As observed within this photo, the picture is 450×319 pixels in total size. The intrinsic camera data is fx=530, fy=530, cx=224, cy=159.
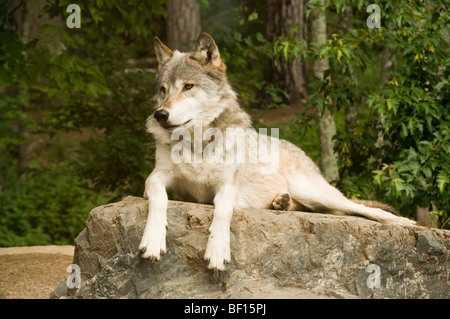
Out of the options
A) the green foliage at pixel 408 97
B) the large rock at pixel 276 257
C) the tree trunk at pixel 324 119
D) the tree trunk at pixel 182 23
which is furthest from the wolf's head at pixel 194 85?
the tree trunk at pixel 182 23

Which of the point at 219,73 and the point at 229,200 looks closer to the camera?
the point at 229,200

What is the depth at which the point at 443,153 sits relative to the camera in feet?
17.2

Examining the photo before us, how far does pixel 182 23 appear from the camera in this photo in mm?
9852

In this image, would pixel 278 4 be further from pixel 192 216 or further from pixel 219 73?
pixel 192 216

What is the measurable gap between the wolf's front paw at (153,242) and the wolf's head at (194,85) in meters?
0.77

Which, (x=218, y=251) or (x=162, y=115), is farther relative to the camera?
(x=162, y=115)

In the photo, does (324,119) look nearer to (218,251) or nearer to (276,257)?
(276,257)

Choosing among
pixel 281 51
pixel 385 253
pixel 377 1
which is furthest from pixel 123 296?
pixel 377 1

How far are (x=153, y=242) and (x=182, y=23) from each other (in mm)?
6911

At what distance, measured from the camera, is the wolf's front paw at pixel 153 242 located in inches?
144

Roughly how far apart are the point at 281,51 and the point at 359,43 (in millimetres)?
1040

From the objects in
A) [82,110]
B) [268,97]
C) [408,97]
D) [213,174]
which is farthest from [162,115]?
[268,97]

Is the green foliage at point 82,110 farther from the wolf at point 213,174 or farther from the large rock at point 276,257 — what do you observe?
the large rock at point 276,257

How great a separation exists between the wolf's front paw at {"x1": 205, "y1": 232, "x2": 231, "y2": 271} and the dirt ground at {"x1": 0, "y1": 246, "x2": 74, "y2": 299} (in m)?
2.29
